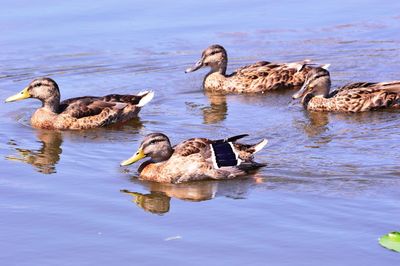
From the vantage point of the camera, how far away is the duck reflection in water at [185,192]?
37.8 ft

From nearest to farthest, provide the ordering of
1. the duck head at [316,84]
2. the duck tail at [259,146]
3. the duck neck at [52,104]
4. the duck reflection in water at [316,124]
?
the duck tail at [259,146], the duck reflection in water at [316,124], the duck neck at [52,104], the duck head at [316,84]

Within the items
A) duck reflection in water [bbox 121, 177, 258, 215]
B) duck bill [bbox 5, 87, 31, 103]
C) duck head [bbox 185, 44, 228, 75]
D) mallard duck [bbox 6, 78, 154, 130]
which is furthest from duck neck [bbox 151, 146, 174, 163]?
duck head [bbox 185, 44, 228, 75]

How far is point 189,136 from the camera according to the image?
14.6m

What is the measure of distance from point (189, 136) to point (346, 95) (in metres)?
2.67

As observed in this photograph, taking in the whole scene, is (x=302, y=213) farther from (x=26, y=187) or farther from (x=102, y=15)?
(x=102, y=15)

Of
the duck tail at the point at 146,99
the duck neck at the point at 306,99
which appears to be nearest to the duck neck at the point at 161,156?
the duck tail at the point at 146,99

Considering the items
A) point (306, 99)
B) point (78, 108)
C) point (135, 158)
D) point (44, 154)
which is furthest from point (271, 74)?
point (135, 158)

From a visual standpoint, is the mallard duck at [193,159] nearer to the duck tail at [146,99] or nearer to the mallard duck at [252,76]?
the duck tail at [146,99]

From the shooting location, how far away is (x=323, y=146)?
13.6m

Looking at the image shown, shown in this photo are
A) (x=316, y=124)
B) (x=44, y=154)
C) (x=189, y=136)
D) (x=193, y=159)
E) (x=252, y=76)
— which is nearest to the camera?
(x=193, y=159)

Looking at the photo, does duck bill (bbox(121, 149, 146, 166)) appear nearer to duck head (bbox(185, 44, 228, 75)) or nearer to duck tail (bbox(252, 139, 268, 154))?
duck tail (bbox(252, 139, 268, 154))

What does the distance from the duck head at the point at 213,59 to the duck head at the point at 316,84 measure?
1973mm

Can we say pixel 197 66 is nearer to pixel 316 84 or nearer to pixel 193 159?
pixel 316 84

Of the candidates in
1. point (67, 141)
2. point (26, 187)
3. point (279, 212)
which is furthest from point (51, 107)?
point (279, 212)
